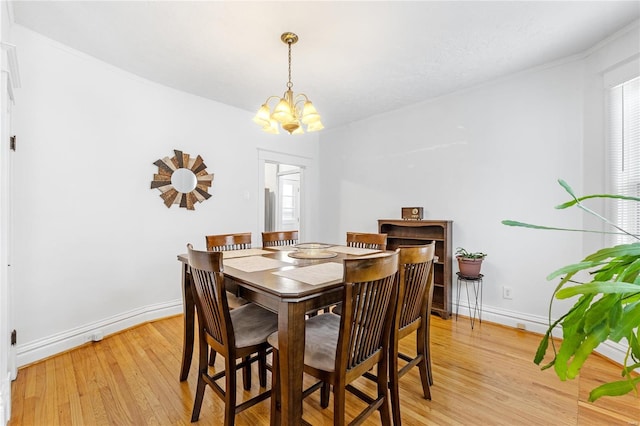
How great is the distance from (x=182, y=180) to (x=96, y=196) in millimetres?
819

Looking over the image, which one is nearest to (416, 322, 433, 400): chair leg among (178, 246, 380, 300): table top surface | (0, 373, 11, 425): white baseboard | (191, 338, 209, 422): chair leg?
(178, 246, 380, 300): table top surface

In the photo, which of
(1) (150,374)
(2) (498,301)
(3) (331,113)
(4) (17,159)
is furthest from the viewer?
(3) (331,113)

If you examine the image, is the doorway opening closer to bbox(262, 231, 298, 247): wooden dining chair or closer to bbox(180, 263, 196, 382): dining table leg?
bbox(262, 231, 298, 247): wooden dining chair

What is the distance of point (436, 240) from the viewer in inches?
129

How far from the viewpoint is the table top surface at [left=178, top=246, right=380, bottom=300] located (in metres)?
1.23

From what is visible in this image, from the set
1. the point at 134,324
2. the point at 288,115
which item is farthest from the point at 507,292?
the point at 134,324

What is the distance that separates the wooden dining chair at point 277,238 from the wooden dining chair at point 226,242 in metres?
0.19

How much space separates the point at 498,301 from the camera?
2.99 m

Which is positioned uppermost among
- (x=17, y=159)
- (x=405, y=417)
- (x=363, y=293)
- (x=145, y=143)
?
(x=145, y=143)

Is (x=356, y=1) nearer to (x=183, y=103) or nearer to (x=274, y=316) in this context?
(x=274, y=316)

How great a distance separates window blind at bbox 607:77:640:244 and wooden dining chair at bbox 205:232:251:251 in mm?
3063

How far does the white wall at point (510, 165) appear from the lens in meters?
2.56

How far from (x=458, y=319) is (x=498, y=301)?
440 mm

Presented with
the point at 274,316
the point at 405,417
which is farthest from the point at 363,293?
the point at 405,417
